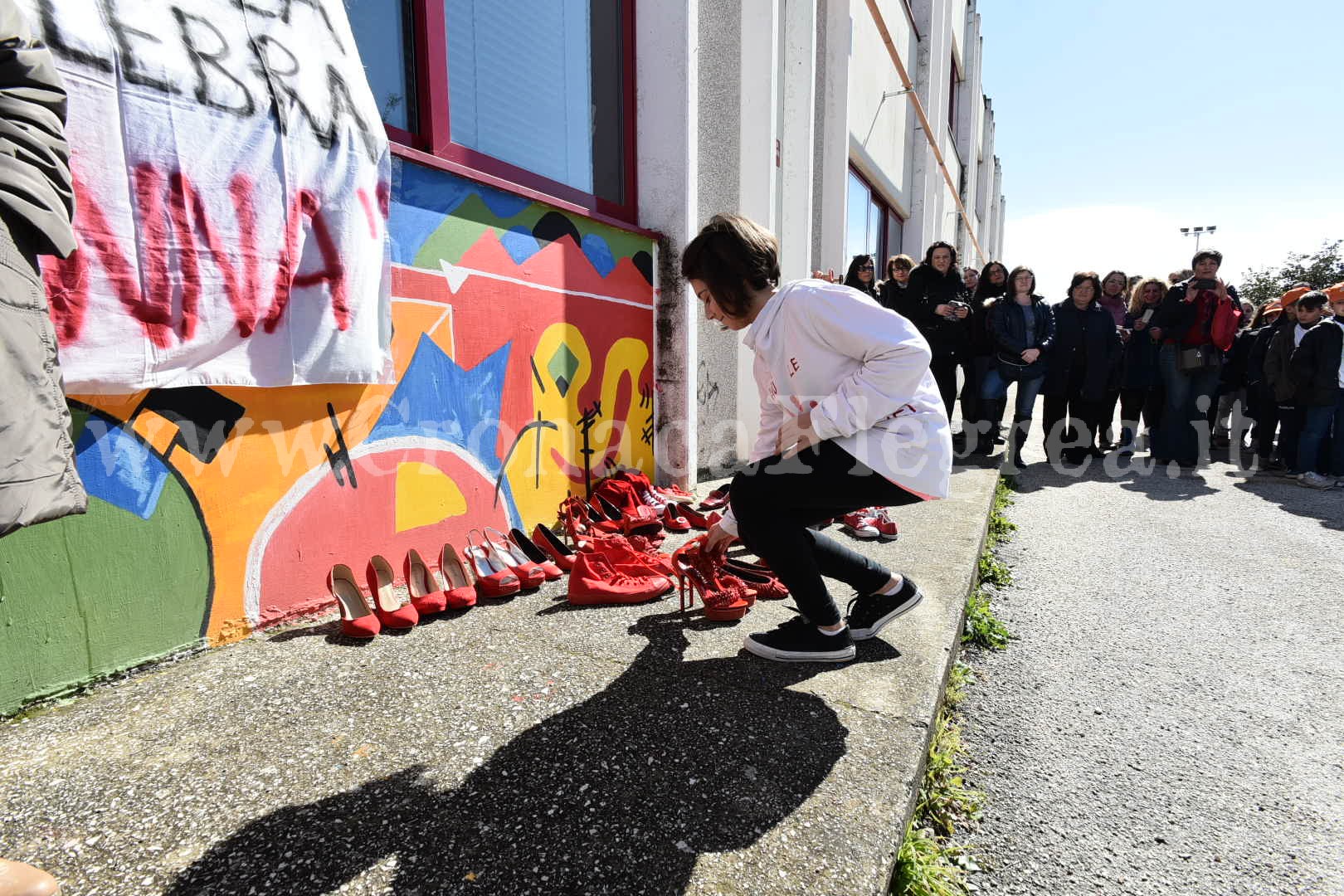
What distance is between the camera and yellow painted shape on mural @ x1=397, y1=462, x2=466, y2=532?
292 centimetres

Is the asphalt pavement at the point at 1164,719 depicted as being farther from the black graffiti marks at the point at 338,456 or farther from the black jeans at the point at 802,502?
the black graffiti marks at the point at 338,456

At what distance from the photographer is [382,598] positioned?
257 cm

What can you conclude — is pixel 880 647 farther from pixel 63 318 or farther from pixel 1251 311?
pixel 1251 311

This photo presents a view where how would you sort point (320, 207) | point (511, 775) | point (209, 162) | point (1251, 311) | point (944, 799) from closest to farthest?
point (511, 775) < point (944, 799) < point (209, 162) < point (320, 207) < point (1251, 311)

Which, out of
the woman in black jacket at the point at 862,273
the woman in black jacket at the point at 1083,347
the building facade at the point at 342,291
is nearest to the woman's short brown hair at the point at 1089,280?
the woman in black jacket at the point at 1083,347

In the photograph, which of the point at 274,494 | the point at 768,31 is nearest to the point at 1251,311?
the point at 768,31

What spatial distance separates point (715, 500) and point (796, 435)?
2559mm

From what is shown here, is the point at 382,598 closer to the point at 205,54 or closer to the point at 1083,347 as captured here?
the point at 205,54

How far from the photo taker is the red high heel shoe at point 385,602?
251 cm

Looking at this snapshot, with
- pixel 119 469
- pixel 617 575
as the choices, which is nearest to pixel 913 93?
pixel 617 575

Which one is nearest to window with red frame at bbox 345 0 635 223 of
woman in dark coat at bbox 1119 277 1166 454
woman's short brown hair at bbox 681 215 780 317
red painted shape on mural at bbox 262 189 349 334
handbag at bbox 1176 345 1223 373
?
red painted shape on mural at bbox 262 189 349 334

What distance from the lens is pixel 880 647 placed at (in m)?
2.34

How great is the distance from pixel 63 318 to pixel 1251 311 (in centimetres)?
1185

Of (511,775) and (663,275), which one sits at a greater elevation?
(663,275)
